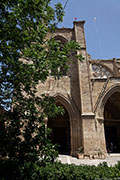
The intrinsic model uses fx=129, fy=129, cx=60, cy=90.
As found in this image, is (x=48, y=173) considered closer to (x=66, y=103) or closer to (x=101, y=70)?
(x=66, y=103)

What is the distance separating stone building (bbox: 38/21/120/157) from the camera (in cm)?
934

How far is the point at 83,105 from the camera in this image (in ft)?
32.6

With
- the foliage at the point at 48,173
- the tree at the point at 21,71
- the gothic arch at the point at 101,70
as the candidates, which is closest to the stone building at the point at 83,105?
the gothic arch at the point at 101,70

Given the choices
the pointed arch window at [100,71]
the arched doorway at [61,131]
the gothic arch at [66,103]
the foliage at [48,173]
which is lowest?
the foliage at [48,173]

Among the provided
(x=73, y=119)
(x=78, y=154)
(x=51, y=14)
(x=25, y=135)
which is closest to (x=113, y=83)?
(x=73, y=119)

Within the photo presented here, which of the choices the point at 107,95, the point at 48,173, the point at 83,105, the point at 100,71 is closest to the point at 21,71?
the point at 48,173

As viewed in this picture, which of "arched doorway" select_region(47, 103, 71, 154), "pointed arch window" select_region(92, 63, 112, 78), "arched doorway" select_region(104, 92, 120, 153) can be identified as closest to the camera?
"arched doorway" select_region(47, 103, 71, 154)

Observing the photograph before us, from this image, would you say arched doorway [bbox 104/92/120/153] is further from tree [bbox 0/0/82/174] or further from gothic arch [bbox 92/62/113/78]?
tree [bbox 0/0/82/174]

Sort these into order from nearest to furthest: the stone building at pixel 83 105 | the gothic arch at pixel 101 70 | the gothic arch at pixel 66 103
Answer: the stone building at pixel 83 105 → the gothic arch at pixel 66 103 → the gothic arch at pixel 101 70

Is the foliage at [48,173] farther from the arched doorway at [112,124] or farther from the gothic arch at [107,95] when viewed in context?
the arched doorway at [112,124]

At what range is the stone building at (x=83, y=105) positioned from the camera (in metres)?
9.34

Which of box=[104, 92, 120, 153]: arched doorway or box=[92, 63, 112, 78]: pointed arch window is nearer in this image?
box=[104, 92, 120, 153]: arched doorway

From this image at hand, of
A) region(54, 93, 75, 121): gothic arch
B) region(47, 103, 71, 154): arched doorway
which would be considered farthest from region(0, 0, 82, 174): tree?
region(47, 103, 71, 154): arched doorway

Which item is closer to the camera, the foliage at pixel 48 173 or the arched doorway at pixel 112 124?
the foliage at pixel 48 173
